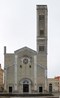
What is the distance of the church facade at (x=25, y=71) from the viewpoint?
2291 inches

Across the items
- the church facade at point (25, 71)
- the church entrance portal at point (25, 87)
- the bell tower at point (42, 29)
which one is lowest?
the church entrance portal at point (25, 87)

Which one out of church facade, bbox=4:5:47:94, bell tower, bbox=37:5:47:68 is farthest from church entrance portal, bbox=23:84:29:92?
bell tower, bbox=37:5:47:68

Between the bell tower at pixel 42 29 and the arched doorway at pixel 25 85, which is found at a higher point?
the bell tower at pixel 42 29

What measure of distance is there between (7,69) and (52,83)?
1378 centimetres

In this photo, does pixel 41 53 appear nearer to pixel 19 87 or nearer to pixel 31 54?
pixel 31 54

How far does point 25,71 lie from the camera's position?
192 feet

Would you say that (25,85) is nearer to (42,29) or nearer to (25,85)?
(25,85)

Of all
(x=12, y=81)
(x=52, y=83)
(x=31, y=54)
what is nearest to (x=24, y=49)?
(x=31, y=54)

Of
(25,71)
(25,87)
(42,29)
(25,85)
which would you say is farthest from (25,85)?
(42,29)

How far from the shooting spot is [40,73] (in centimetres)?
5862

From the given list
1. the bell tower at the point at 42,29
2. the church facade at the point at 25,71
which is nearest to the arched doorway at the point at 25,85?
the church facade at the point at 25,71

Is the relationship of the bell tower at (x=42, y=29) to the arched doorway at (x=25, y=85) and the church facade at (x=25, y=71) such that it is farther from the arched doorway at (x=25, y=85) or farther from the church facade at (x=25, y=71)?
the arched doorway at (x=25, y=85)

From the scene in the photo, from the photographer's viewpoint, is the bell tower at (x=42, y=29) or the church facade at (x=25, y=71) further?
the bell tower at (x=42, y=29)

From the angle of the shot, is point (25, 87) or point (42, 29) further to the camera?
point (42, 29)
